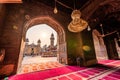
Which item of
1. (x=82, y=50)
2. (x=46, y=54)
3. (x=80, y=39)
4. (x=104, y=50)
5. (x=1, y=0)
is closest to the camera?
(x=1, y=0)

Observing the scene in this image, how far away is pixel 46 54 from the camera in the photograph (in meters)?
18.3

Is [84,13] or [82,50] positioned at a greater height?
[84,13]

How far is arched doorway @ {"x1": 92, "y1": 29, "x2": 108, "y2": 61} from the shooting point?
891cm

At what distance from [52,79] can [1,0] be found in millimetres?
3358

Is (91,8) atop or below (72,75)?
atop

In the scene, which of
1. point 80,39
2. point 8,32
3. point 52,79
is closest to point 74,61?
point 80,39

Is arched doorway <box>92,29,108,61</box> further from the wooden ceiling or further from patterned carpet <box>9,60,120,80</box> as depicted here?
patterned carpet <box>9,60,120,80</box>

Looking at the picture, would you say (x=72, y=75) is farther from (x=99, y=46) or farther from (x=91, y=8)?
(x=99, y=46)

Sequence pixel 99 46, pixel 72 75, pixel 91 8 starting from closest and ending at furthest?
pixel 72 75, pixel 91 8, pixel 99 46

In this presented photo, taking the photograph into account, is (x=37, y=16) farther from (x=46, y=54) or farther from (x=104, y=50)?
(x=46, y=54)

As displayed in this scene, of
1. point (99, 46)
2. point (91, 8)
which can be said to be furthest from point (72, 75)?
point (99, 46)

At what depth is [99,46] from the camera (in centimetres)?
923

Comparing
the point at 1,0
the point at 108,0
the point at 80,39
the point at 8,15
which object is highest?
the point at 108,0

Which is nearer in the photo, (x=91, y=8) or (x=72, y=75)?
(x=72, y=75)
